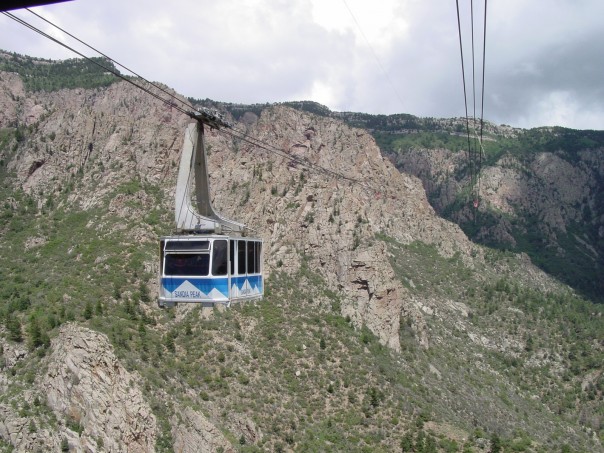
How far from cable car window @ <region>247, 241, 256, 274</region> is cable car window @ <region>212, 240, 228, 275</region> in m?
2.39

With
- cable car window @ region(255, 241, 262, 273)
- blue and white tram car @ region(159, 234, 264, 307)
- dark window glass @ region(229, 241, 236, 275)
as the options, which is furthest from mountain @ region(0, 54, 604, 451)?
dark window glass @ region(229, 241, 236, 275)

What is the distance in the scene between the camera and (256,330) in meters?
57.3

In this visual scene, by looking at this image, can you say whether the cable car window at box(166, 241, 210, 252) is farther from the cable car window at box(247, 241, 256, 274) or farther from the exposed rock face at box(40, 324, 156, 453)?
the exposed rock face at box(40, 324, 156, 453)

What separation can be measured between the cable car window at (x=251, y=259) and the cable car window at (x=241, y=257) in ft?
1.99

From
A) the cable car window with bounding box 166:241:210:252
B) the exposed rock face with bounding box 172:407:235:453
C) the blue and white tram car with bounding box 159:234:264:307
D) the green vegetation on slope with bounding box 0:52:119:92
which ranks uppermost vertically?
the green vegetation on slope with bounding box 0:52:119:92

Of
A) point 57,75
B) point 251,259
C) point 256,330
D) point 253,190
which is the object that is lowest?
point 256,330

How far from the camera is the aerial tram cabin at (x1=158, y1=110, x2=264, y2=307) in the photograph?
20.6 meters

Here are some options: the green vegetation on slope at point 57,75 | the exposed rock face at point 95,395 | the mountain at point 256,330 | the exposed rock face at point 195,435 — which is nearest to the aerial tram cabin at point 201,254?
the exposed rock face at point 95,395

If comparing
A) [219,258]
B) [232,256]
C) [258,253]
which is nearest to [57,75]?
[258,253]

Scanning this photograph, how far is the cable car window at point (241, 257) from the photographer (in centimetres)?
2185

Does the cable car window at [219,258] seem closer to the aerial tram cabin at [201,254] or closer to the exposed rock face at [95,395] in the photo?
the aerial tram cabin at [201,254]

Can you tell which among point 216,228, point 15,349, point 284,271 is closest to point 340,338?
point 284,271

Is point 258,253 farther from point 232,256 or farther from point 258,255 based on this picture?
point 232,256

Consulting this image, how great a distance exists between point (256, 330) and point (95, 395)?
21.3m
